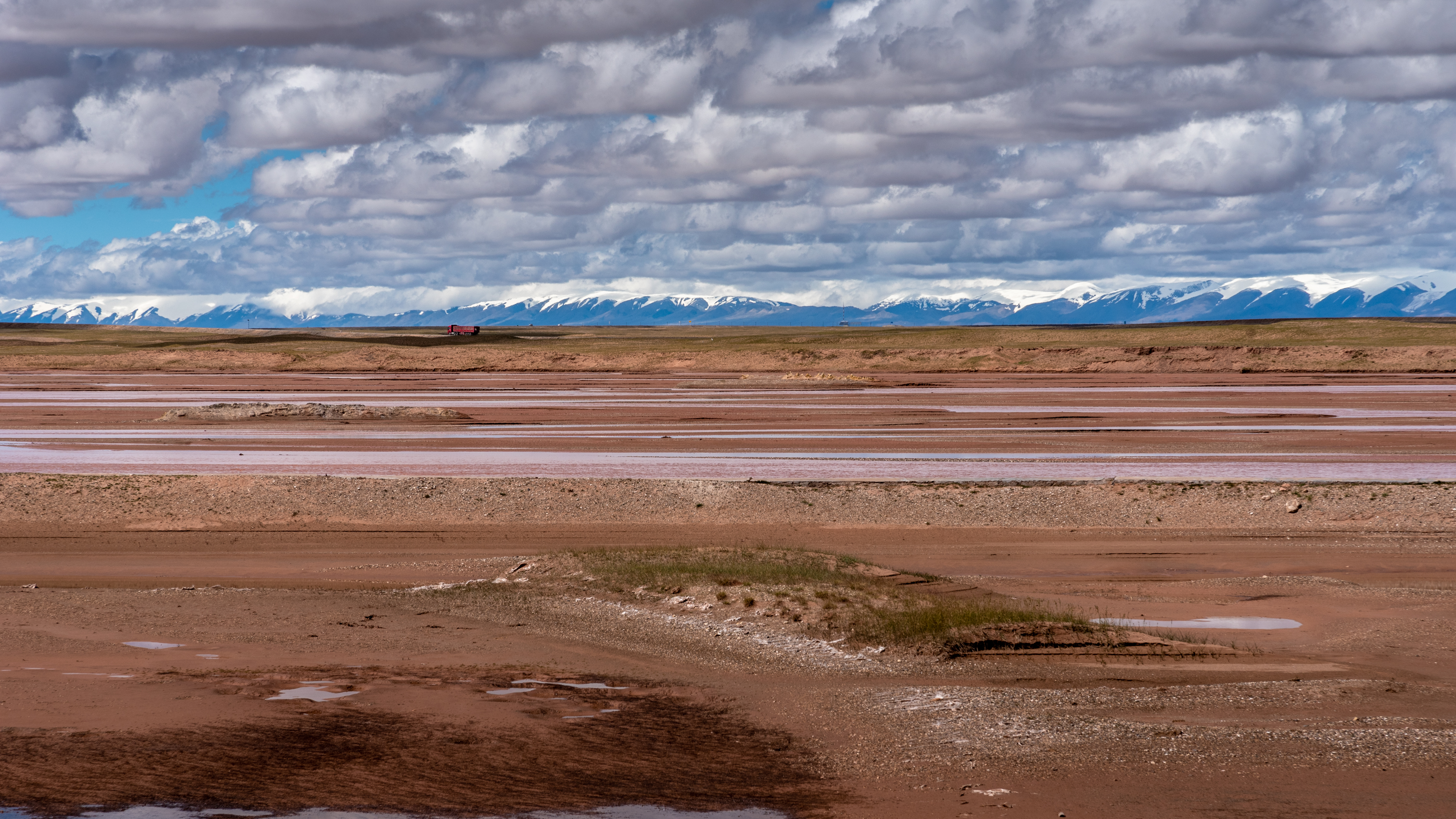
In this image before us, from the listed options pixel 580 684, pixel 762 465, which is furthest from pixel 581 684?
pixel 762 465

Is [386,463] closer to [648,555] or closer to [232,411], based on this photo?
[648,555]

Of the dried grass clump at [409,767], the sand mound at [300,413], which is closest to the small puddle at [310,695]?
the dried grass clump at [409,767]

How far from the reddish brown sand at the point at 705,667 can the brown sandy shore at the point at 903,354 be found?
219ft

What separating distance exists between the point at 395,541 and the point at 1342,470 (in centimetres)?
2301

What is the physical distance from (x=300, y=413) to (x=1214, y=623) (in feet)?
129

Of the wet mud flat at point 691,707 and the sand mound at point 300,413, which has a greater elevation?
the sand mound at point 300,413

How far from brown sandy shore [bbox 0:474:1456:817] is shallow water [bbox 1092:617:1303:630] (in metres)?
0.32

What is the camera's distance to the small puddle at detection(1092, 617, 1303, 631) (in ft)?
51.7

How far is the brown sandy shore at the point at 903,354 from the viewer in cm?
8881

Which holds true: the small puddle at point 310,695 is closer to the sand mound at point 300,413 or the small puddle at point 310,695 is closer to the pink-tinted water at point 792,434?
the pink-tinted water at point 792,434

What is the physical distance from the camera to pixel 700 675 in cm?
1373

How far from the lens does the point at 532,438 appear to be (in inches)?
1622

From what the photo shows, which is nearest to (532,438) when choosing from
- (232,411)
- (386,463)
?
(386,463)

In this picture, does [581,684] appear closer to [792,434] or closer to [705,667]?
[705,667]
